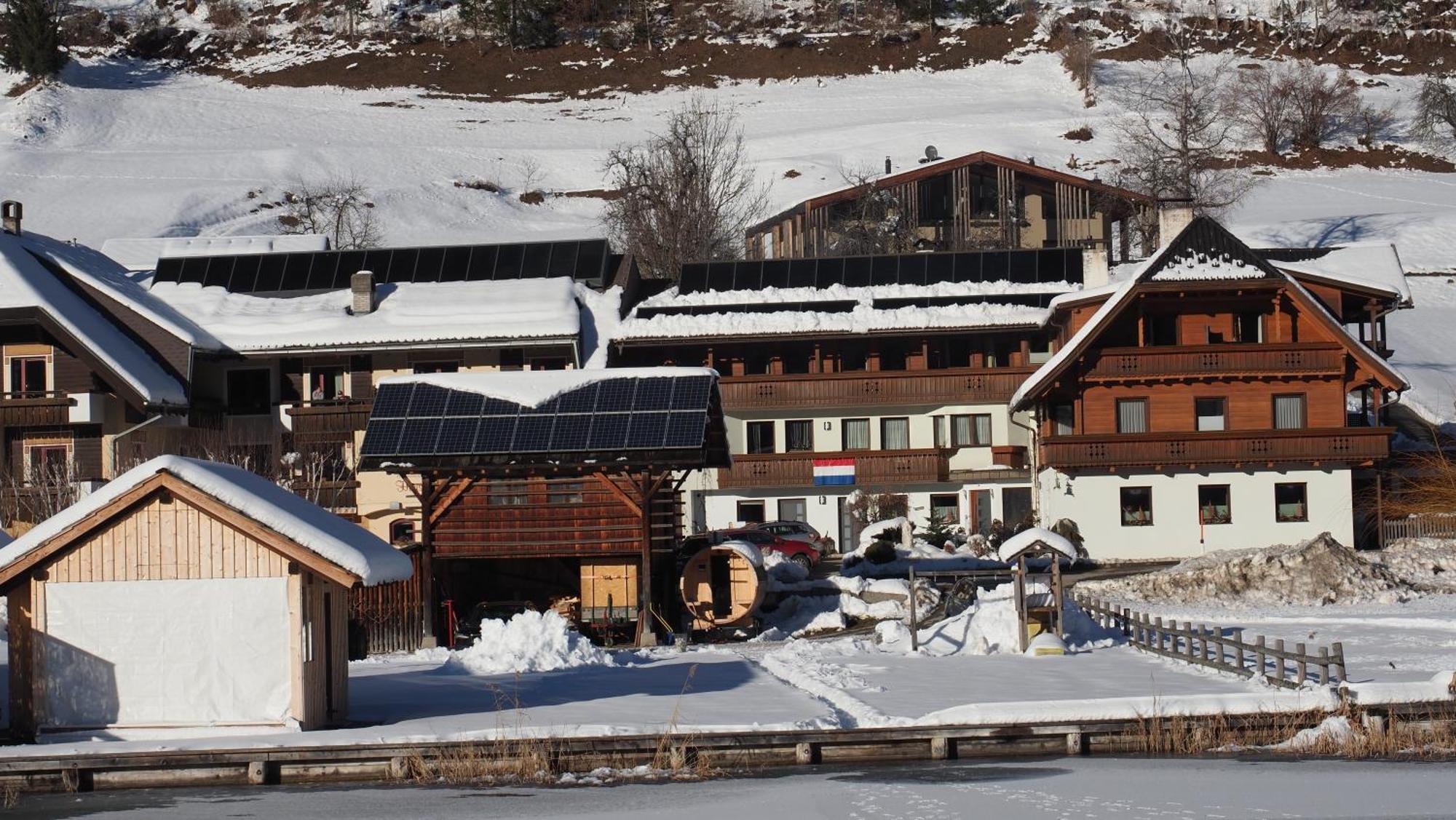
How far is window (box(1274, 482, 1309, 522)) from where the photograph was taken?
5359cm

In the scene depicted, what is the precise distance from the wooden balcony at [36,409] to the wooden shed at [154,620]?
94.5 ft

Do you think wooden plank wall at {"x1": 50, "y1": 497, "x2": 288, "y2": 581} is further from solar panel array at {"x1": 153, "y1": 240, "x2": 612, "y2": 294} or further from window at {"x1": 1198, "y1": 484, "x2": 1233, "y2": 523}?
solar panel array at {"x1": 153, "y1": 240, "x2": 612, "y2": 294}

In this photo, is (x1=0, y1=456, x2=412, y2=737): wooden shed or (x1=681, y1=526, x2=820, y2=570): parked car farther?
(x1=681, y1=526, x2=820, y2=570): parked car

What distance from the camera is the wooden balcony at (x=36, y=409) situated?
2053 inches

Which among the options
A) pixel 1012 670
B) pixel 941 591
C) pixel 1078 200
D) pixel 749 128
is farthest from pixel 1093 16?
pixel 1012 670

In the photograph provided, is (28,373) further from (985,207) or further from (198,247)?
(985,207)

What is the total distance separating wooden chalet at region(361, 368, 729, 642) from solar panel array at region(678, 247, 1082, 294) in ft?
66.5

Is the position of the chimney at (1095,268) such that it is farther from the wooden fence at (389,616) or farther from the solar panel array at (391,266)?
the wooden fence at (389,616)

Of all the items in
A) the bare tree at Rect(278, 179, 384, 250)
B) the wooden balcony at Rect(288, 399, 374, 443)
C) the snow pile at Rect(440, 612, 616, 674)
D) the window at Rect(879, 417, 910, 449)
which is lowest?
A: the snow pile at Rect(440, 612, 616, 674)

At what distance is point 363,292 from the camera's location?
57188 mm

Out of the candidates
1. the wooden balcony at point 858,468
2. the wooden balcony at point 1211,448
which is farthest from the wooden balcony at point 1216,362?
the wooden balcony at point 858,468

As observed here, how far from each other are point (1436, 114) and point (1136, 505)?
67081mm

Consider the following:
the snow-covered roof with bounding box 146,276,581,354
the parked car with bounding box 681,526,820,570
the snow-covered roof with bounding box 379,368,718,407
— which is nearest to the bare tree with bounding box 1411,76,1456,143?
the snow-covered roof with bounding box 146,276,581,354

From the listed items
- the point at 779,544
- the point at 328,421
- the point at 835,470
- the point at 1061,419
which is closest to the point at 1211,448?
the point at 1061,419
